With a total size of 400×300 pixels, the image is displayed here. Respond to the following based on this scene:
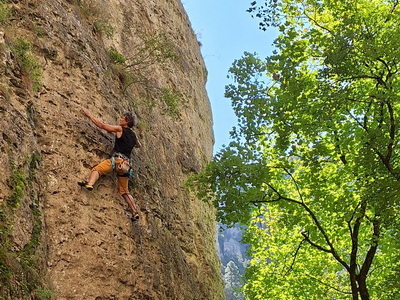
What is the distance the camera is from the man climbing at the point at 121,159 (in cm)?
834

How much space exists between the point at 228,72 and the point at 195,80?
10504 mm

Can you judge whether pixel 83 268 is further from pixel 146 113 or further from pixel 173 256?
pixel 146 113

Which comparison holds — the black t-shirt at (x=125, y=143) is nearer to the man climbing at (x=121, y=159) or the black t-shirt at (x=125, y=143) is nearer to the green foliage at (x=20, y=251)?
the man climbing at (x=121, y=159)

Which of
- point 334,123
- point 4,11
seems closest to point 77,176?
point 4,11

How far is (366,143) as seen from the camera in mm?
9711

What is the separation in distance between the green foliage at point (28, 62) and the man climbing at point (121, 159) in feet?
3.85

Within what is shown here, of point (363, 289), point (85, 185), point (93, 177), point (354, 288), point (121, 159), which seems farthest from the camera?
point (354, 288)

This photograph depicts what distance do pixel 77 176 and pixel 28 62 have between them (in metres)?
2.35

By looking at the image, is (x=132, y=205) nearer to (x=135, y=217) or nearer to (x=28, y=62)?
(x=135, y=217)

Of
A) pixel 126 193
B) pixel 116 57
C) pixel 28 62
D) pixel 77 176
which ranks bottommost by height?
pixel 77 176

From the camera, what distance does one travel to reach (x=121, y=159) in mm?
8695

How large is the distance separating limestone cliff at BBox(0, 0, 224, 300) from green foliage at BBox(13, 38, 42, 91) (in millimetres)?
23

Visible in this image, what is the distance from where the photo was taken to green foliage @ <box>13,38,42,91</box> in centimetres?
769

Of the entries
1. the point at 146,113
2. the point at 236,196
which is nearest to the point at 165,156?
the point at 146,113
